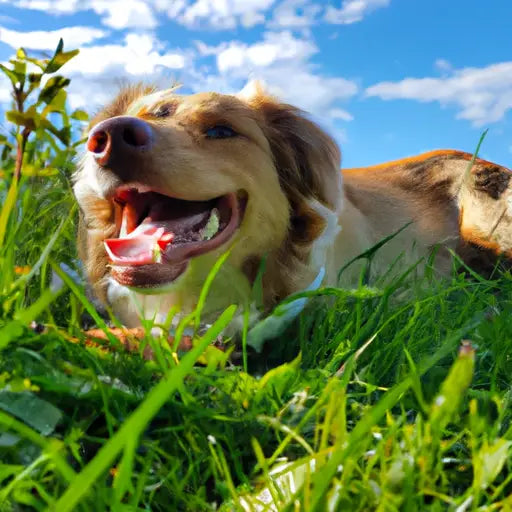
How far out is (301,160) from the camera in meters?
2.62

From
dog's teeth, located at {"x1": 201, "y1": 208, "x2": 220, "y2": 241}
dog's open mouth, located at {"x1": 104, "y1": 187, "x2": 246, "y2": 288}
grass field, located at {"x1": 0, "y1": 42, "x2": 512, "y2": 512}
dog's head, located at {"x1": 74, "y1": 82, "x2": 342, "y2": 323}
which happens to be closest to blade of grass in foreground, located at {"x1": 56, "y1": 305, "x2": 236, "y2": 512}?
grass field, located at {"x1": 0, "y1": 42, "x2": 512, "y2": 512}

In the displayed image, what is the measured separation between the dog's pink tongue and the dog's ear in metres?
0.60

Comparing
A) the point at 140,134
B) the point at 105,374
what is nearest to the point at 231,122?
the point at 140,134

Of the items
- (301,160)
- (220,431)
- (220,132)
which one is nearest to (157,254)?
(220,132)

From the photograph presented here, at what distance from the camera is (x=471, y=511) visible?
0.98 m

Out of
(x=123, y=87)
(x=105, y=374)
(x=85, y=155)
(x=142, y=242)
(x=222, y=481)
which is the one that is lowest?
(x=222, y=481)

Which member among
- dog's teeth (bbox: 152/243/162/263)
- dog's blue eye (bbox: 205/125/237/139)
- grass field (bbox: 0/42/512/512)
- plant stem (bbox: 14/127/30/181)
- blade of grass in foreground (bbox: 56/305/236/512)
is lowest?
grass field (bbox: 0/42/512/512)

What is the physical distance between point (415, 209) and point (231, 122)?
2017 millimetres

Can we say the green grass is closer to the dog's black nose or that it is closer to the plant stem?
the plant stem

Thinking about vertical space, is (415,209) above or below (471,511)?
above

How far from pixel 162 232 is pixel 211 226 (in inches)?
6.8

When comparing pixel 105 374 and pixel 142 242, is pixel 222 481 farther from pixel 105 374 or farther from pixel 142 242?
pixel 142 242

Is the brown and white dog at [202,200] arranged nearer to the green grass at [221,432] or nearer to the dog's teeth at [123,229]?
the dog's teeth at [123,229]

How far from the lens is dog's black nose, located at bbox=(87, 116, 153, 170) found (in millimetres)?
1982
